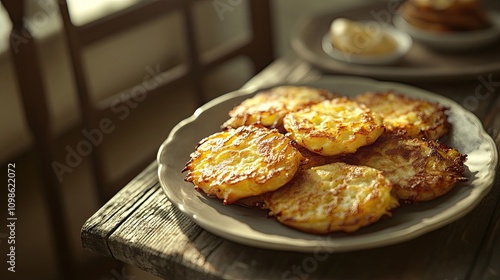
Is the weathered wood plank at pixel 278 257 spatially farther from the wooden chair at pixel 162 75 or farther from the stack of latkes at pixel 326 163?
the wooden chair at pixel 162 75

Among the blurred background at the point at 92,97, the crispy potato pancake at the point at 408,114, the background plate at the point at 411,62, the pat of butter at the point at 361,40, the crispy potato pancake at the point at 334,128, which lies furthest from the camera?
the blurred background at the point at 92,97

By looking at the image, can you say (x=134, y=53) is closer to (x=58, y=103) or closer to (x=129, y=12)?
(x=58, y=103)

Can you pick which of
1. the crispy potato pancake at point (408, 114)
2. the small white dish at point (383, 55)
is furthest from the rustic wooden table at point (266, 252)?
the small white dish at point (383, 55)

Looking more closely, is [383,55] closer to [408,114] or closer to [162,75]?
[408,114]

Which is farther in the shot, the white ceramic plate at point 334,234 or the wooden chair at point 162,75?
the wooden chair at point 162,75

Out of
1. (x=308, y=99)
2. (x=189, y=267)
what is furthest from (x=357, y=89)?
(x=189, y=267)

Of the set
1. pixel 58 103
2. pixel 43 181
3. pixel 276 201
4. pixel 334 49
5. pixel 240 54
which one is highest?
pixel 276 201
